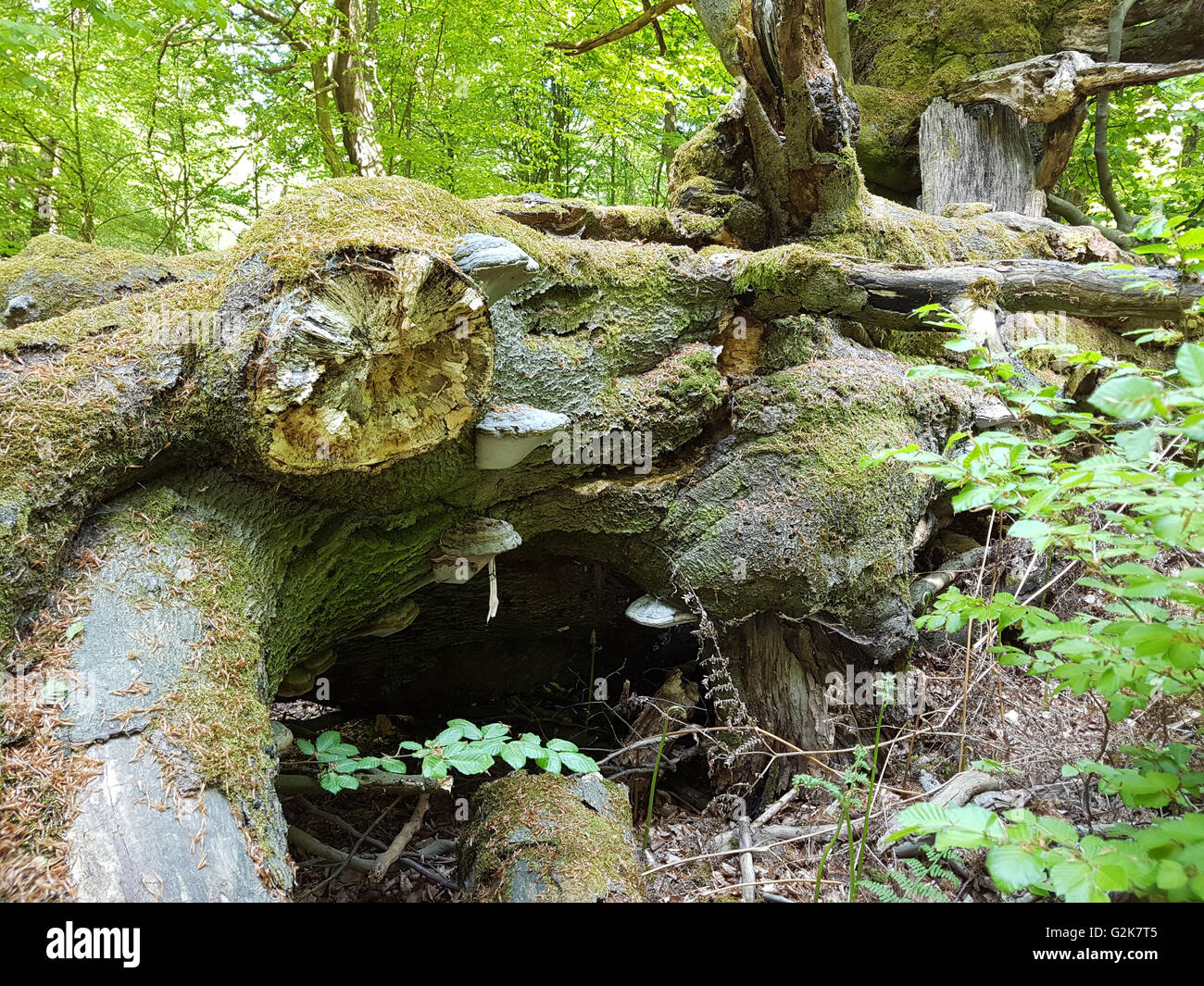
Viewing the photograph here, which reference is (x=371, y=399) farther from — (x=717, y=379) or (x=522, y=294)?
(x=717, y=379)

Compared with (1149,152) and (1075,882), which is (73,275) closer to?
(1075,882)

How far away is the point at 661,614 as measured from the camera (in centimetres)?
384

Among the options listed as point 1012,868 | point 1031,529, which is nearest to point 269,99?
point 1031,529

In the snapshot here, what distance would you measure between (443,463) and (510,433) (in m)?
0.37

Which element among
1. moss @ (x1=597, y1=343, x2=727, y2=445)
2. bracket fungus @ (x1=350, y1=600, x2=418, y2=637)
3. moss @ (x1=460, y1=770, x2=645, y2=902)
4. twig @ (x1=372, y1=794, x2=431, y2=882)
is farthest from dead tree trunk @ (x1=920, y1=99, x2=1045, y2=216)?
twig @ (x1=372, y1=794, x2=431, y2=882)

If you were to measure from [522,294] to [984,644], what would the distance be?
3.68 metres

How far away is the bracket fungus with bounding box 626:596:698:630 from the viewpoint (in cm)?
382

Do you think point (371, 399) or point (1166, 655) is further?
point (371, 399)

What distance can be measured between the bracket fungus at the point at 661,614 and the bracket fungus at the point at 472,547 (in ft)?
2.82

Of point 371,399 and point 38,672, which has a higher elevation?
point 371,399

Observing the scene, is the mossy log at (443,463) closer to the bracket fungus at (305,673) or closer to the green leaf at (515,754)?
the bracket fungus at (305,673)

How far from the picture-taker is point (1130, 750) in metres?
2.25
